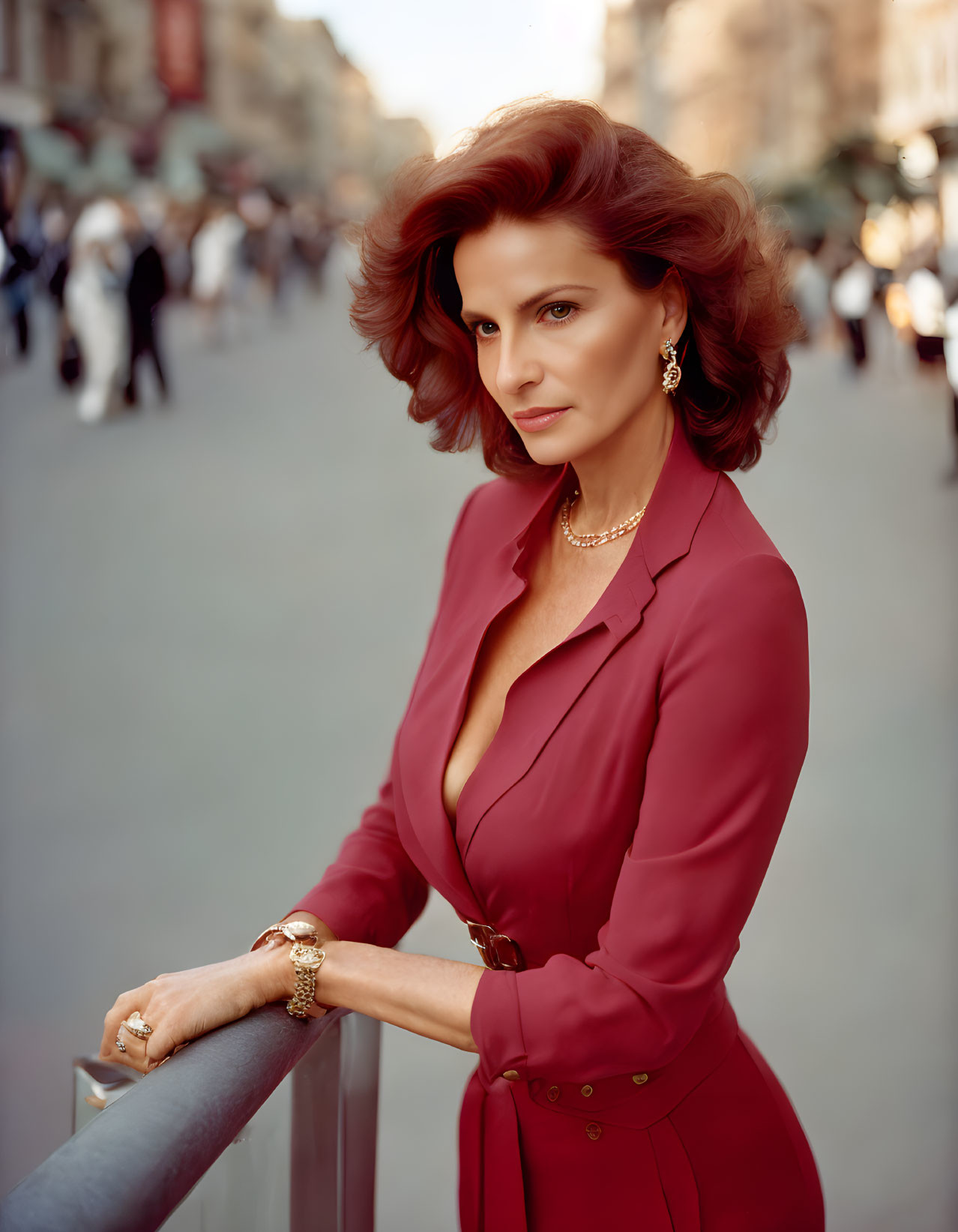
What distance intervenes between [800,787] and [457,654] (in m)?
3.23

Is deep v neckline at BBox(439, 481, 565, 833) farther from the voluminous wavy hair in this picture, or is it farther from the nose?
the nose

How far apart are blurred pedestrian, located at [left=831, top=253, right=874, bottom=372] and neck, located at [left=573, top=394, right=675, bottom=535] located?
27.2ft

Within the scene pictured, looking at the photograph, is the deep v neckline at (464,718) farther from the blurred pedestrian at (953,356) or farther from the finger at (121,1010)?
the blurred pedestrian at (953,356)

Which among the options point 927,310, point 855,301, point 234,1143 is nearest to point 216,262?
point 855,301

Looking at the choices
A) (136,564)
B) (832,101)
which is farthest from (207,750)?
(832,101)

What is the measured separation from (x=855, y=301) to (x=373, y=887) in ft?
28.4

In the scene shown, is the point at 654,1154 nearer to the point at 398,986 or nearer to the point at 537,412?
the point at 398,986

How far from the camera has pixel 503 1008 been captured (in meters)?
0.89

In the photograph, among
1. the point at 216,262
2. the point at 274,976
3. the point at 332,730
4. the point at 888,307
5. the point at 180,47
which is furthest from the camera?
the point at 216,262

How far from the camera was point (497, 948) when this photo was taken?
41.1 inches

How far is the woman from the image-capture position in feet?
2.88

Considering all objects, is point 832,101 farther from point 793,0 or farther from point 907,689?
point 907,689

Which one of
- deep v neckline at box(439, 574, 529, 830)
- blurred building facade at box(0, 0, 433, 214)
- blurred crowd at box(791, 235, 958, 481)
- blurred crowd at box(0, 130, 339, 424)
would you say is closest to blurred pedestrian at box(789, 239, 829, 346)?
blurred crowd at box(791, 235, 958, 481)

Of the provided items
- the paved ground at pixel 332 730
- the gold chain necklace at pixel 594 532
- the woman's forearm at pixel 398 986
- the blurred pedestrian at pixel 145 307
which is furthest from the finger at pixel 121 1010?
the blurred pedestrian at pixel 145 307
